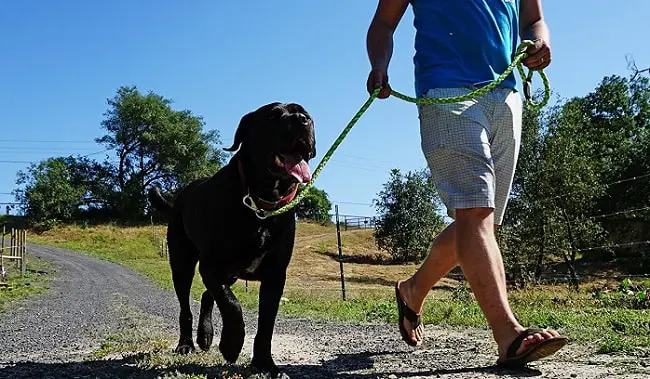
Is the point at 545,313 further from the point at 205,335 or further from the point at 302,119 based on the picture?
the point at 302,119

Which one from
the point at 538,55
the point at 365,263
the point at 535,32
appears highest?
the point at 535,32

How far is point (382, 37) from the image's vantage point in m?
3.38

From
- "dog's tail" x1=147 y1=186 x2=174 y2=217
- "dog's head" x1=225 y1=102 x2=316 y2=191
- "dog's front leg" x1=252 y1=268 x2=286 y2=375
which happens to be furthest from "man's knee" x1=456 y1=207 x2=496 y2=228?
"dog's tail" x1=147 y1=186 x2=174 y2=217

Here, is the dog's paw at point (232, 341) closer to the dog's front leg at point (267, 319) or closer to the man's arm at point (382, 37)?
the dog's front leg at point (267, 319)

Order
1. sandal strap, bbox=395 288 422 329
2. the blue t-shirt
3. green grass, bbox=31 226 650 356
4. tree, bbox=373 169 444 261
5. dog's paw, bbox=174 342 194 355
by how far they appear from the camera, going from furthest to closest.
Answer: tree, bbox=373 169 444 261
dog's paw, bbox=174 342 194 355
green grass, bbox=31 226 650 356
sandal strap, bbox=395 288 422 329
the blue t-shirt

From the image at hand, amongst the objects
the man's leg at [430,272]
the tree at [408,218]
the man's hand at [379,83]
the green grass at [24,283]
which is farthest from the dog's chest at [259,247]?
the tree at [408,218]

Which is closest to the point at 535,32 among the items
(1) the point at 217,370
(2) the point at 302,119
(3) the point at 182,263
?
(2) the point at 302,119

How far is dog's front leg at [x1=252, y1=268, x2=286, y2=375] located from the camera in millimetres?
3180

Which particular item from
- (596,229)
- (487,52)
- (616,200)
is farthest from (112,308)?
(616,200)

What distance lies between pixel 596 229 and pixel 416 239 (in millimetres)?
18097

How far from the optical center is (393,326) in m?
5.36

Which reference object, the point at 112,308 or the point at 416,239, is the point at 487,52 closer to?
the point at 112,308

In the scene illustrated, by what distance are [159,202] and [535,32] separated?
3.14 m

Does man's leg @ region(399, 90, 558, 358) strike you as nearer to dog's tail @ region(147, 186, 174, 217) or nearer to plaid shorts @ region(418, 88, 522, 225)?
plaid shorts @ region(418, 88, 522, 225)
